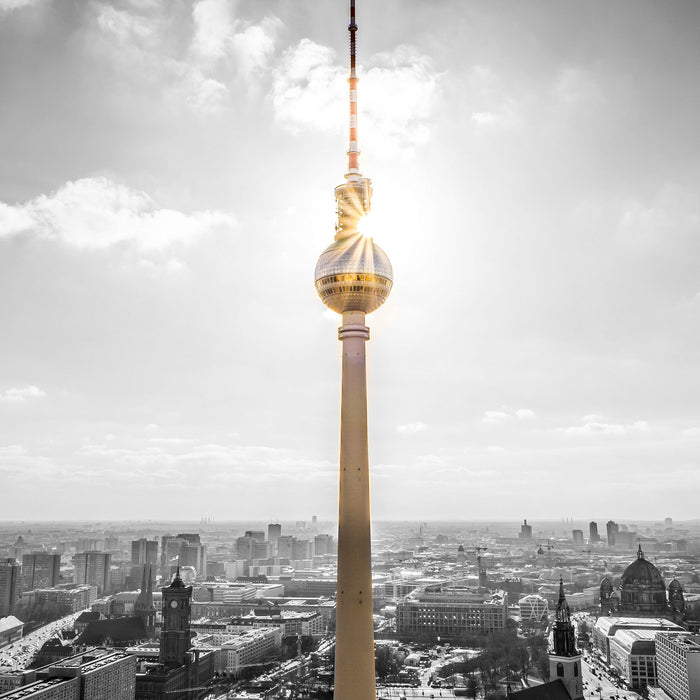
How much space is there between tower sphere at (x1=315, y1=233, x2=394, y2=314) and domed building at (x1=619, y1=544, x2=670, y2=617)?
283 ft

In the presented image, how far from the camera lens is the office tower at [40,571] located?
14925 centimetres

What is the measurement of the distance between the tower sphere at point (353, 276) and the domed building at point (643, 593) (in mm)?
86181

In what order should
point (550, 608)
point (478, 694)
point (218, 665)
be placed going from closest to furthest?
point (478, 694) < point (218, 665) < point (550, 608)

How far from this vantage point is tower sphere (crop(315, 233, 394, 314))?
136ft

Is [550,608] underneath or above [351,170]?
underneath

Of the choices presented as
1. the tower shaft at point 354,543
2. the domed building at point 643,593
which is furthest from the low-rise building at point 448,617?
the tower shaft at point 354,543

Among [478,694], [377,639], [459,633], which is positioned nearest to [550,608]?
[459,633]

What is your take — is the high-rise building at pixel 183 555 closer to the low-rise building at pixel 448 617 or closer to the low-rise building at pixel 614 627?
the low-rise building at pixel 448 617

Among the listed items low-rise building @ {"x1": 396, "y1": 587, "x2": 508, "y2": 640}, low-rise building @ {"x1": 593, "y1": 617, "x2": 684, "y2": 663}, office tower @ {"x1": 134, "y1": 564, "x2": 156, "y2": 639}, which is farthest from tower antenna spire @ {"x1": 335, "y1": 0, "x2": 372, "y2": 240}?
office tower @ {"x1": 134, "y1": 564, "x2": 156, "y2": 639}

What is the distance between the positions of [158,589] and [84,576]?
18.8 meters

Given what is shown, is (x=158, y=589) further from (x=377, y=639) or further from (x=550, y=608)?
(x=550, y=608)

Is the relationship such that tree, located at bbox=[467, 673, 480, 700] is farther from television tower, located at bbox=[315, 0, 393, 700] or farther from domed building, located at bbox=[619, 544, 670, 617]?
domed building, located at bbox=[619, 544, 670, 617]

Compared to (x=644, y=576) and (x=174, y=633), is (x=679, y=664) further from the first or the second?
(x=644, y=576)

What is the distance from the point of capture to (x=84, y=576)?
153875 millimetres
